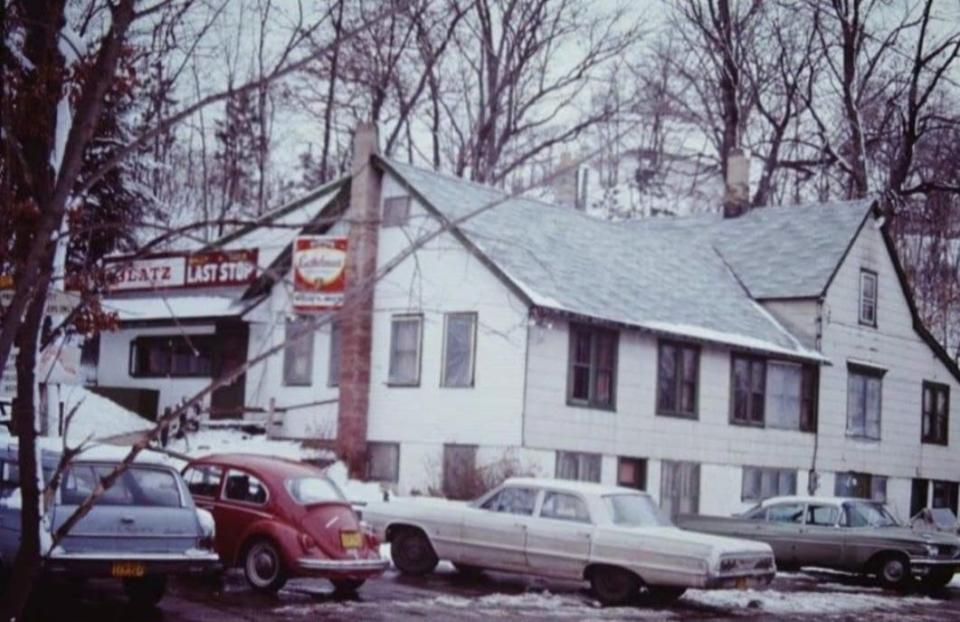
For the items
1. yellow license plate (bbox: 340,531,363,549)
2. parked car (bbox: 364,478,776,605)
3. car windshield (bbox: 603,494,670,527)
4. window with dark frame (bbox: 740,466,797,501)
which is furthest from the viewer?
window with dark frame (bbox: 740,466,797,501)

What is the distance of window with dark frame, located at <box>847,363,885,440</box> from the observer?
3716 centimetres

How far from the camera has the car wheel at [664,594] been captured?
61.3 ft

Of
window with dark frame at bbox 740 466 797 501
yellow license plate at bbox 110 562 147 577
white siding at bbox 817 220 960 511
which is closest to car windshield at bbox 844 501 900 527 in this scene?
window with dark frame at bbox 740 466 797 501

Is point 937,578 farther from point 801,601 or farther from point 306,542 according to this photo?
point 306,542

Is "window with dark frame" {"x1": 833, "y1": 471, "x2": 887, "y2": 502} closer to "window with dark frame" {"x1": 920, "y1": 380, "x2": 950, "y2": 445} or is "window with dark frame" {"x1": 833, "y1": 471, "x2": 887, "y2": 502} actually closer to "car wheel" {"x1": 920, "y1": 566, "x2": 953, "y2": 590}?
"window with dark frame" {"x1": 920, "y1": 380, "x2": 950, "y2": 445}

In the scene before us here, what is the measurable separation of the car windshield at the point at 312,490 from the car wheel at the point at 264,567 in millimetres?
674

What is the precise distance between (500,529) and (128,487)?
20.2ft

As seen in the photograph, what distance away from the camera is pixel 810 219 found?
131 feet

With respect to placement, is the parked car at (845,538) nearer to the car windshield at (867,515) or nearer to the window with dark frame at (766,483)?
the car windshield at (867,515)

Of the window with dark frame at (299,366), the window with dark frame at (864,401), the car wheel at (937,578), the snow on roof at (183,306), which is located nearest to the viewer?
the car wheel at (937,578)

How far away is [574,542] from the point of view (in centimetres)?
1836

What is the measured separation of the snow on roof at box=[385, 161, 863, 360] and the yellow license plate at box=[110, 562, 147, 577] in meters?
13.9

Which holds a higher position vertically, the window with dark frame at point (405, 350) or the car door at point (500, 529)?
the window with dark frame at point (405, 350)

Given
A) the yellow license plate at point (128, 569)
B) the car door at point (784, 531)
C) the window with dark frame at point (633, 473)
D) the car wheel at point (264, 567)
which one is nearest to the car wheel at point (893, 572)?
the car door at point (784, 531)
